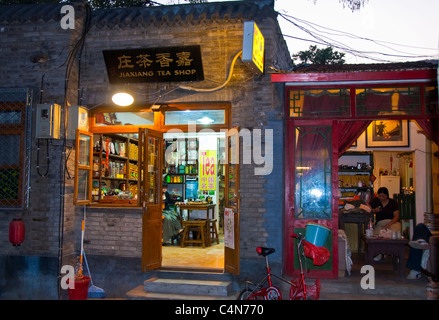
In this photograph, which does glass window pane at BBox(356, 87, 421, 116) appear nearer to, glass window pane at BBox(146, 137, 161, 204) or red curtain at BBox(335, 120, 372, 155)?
red curtain at BBox(335, 120, 372, 155)

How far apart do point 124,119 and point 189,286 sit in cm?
386

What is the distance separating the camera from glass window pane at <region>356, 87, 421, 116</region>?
8.02 meters

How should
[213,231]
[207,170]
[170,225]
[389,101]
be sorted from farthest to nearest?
1. [207,170]
2. [213,231]
3. [170,225]
4. [389,101]

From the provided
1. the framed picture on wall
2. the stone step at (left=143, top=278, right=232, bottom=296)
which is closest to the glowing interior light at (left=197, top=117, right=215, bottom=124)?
the stone step at (left=143, top=278, right=232, bottom=296)

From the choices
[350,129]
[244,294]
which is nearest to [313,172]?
[350,129]

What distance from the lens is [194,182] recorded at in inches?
573

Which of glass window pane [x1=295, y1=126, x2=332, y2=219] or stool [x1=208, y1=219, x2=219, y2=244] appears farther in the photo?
stool [x1=208, y1=219, x2=219, y2=244]

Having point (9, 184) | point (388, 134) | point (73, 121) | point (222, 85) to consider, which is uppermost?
point (222, 85)

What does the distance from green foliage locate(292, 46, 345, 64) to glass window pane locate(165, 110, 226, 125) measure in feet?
50.4

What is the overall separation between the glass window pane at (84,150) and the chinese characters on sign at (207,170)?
5213 mm

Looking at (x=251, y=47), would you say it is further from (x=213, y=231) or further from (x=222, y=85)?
(x=213, y=231)

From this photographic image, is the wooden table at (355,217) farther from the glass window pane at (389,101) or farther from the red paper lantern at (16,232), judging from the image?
the red paper lantern at (16,232)

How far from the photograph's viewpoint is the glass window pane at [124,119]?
9.09m

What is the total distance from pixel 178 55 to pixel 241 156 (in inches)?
90.3
